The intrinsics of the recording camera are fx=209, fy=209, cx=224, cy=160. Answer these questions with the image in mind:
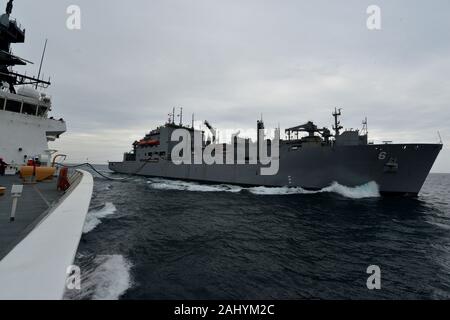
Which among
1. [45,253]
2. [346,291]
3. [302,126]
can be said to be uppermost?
[302,126]

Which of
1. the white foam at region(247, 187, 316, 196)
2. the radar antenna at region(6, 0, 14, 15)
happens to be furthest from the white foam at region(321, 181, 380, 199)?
the radar antenna at region(6, 0, 14, 15)

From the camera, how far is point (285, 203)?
1769cm

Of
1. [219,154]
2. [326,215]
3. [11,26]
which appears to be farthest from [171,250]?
[219,154]

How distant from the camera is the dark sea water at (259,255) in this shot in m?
5.36

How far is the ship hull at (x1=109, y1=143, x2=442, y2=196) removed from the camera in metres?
19.7

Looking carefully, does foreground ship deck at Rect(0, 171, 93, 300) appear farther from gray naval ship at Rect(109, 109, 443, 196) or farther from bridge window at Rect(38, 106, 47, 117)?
gray naval ship at Rect(109, 109, 443, 196)

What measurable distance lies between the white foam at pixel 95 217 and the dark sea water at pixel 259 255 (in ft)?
0.17

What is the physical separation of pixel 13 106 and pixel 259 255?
19359mm

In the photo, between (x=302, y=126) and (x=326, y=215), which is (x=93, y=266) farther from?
(x=302, y=126)

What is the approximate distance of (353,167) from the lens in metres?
21.5

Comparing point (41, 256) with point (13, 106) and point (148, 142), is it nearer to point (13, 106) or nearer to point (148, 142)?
point (13, 106)

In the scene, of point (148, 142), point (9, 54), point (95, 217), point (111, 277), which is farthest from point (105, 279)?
point (148, 142)

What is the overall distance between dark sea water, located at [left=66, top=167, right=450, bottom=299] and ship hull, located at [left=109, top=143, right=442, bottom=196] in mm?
7101
